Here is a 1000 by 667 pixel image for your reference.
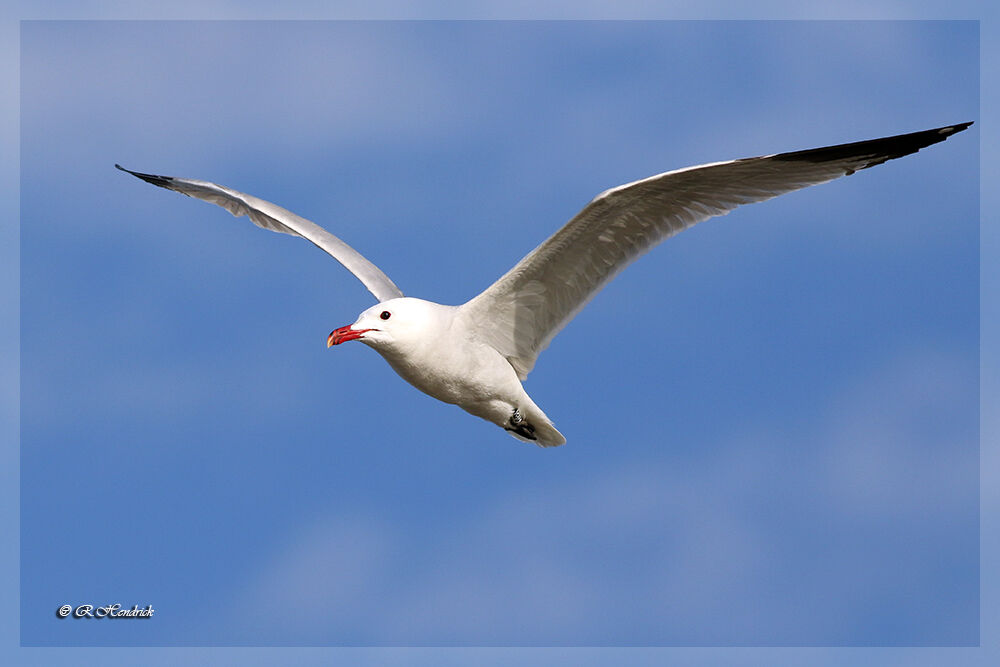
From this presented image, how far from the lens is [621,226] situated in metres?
Result: 7.80

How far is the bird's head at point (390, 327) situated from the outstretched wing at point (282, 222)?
137 cm

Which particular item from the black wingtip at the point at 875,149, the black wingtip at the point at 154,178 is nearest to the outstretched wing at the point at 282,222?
the black wingtip at the point at 154,178

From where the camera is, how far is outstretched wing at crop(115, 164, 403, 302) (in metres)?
9.59

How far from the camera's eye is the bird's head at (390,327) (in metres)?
7.70

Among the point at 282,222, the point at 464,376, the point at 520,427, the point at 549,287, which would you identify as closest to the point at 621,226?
the point at 549,287

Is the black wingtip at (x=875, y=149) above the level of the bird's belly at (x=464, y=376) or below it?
above

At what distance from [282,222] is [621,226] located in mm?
3692

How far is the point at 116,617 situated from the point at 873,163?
5.95 m

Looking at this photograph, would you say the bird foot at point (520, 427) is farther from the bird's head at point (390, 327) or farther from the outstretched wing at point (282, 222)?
the outstretched wing at point (282, 222)

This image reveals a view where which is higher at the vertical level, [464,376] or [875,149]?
[875,149]

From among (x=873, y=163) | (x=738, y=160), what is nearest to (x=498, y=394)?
(x=738, y=160)

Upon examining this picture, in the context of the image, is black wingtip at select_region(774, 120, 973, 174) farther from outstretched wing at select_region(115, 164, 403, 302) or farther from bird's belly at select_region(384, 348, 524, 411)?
outstretched wing at select_region(115, 164, 403, 302)

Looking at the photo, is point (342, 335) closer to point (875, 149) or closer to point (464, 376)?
point (464, 376)

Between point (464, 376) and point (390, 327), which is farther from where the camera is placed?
point (464, 376)
